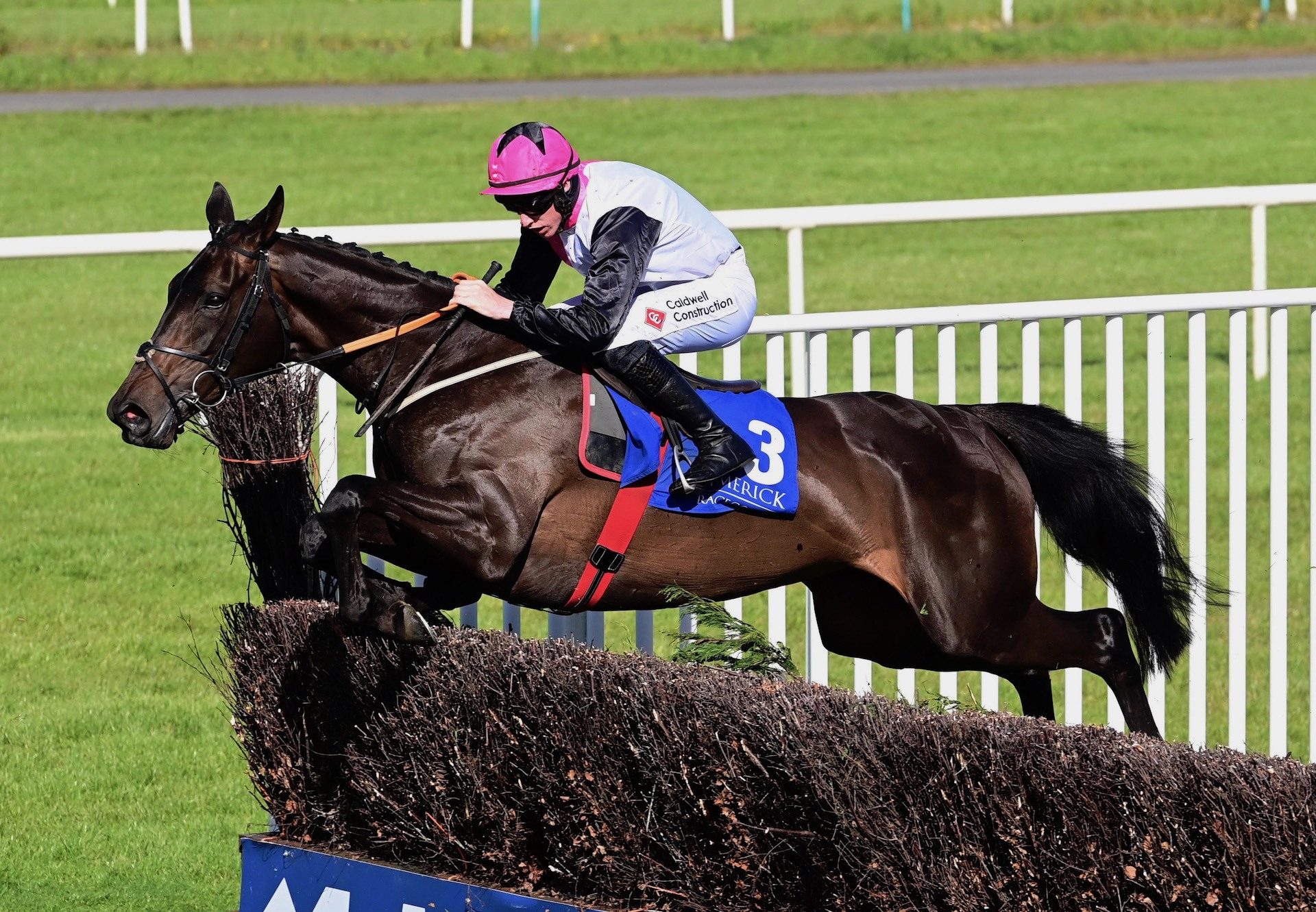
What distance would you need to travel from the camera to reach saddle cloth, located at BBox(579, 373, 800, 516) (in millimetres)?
4480

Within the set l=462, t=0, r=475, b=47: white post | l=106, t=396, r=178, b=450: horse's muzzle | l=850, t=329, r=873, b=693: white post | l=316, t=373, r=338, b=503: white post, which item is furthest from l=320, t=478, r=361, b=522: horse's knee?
l=462, t=0, r=475, b=47: white post

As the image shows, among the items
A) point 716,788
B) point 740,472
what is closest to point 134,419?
point 740,472

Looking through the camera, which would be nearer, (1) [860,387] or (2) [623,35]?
(1) [860,387]

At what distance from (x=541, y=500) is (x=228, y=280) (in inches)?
34.5

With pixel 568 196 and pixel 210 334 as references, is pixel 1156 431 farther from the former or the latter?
pixel 210 334

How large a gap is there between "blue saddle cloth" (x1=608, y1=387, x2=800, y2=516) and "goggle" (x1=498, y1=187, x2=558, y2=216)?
1.51 ft

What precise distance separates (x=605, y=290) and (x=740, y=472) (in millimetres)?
572

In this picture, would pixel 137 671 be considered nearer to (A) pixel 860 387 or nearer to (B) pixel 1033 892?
(A) pixel 860 387

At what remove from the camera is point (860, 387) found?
5316 mm

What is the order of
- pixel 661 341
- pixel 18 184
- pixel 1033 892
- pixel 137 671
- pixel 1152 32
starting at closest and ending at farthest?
1. pixel 1033 892
2. pixel 661 341
3. pixel 137 671
4. pixel 18 184
5. pixel 1152 32

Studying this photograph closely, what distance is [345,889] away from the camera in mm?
3926

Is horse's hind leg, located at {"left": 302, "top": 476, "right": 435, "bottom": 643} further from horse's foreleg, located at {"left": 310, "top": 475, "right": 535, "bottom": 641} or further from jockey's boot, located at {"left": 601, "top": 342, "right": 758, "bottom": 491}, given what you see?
jockey's boot, located at {"left": 601, "top": 342, "right": 758, "bottom": 491}

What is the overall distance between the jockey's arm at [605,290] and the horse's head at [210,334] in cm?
59

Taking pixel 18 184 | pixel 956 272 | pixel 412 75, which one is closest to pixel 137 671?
pixel 956 272
